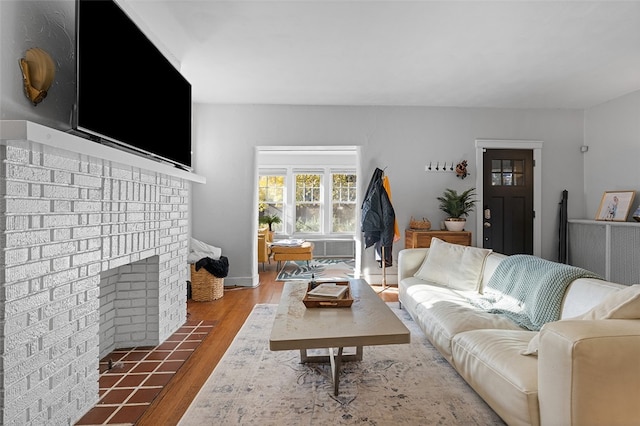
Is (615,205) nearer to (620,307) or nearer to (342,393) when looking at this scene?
(620,307)

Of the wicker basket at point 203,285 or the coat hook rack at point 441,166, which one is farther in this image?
the coat hook rack at point 441,166

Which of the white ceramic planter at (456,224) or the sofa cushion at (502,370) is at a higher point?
the white ceramic planter at (456,224)

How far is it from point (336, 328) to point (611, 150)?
493cm

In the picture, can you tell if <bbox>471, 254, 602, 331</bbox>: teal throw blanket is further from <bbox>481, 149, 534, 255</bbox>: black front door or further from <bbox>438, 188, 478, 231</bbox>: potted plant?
<bbox>481, 149, 534, 255</bbox>: black front door

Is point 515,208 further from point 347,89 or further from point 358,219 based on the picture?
point 347,89

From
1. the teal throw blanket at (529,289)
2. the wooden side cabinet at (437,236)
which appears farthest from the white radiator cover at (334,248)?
the teal throw blanket at (529,289)

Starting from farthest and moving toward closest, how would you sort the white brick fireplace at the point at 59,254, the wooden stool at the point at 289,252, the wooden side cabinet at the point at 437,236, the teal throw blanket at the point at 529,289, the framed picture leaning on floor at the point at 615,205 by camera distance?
the wooden stool at the point at 289,252 → the wooden side cabinet at the point at 437,236 → the framed picture leaning on floor at the point at 615,205 → the teal throw blanket at the point at 529,289 → the white brick fireplace at the point at 59,254

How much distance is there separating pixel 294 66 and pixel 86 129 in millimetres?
2244

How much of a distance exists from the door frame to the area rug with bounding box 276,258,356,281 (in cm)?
221

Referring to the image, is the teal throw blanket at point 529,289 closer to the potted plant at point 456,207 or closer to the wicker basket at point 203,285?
the potted plant at point 456,207

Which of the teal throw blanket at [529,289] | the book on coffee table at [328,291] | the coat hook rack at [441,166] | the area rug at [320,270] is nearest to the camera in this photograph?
the teal throw blanket at [529,289]

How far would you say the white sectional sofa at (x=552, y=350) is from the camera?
1206 millimetres

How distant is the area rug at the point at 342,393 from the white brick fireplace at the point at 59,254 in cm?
63

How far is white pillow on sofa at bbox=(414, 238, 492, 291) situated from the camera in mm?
3012
